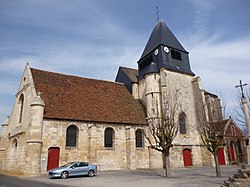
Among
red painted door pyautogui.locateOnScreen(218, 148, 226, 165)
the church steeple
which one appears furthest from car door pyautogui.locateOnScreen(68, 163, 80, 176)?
red painted door pyautogui.locateOnScreen(218, 148, 226, 165)

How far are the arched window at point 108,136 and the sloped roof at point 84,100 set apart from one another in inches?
39.1

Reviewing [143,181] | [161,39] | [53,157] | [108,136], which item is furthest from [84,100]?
[161,39]

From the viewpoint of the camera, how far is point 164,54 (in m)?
27.0

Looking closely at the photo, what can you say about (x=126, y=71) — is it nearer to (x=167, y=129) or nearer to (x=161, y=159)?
(x=161, y=159)

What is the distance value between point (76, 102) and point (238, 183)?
1631cm

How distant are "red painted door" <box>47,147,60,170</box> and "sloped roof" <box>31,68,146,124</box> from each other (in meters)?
2.79

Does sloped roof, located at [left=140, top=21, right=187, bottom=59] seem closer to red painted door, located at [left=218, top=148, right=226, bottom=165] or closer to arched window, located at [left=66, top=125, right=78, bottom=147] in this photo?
red painted door, located at [left=218, top=148, right=226, bottom=165]

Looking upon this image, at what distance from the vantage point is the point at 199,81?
26969mm

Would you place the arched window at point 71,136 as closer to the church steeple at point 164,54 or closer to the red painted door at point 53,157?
the red painted door at point 53,157

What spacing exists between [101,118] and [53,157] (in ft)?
18.7

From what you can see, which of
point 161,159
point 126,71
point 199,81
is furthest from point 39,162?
point 199,81

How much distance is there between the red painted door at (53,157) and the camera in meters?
17.9

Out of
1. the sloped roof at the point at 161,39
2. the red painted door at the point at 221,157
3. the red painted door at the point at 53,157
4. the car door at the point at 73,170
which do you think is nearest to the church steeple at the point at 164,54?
the sloped roof at the point at 161,39

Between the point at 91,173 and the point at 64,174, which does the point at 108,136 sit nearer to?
the point at 91,173
